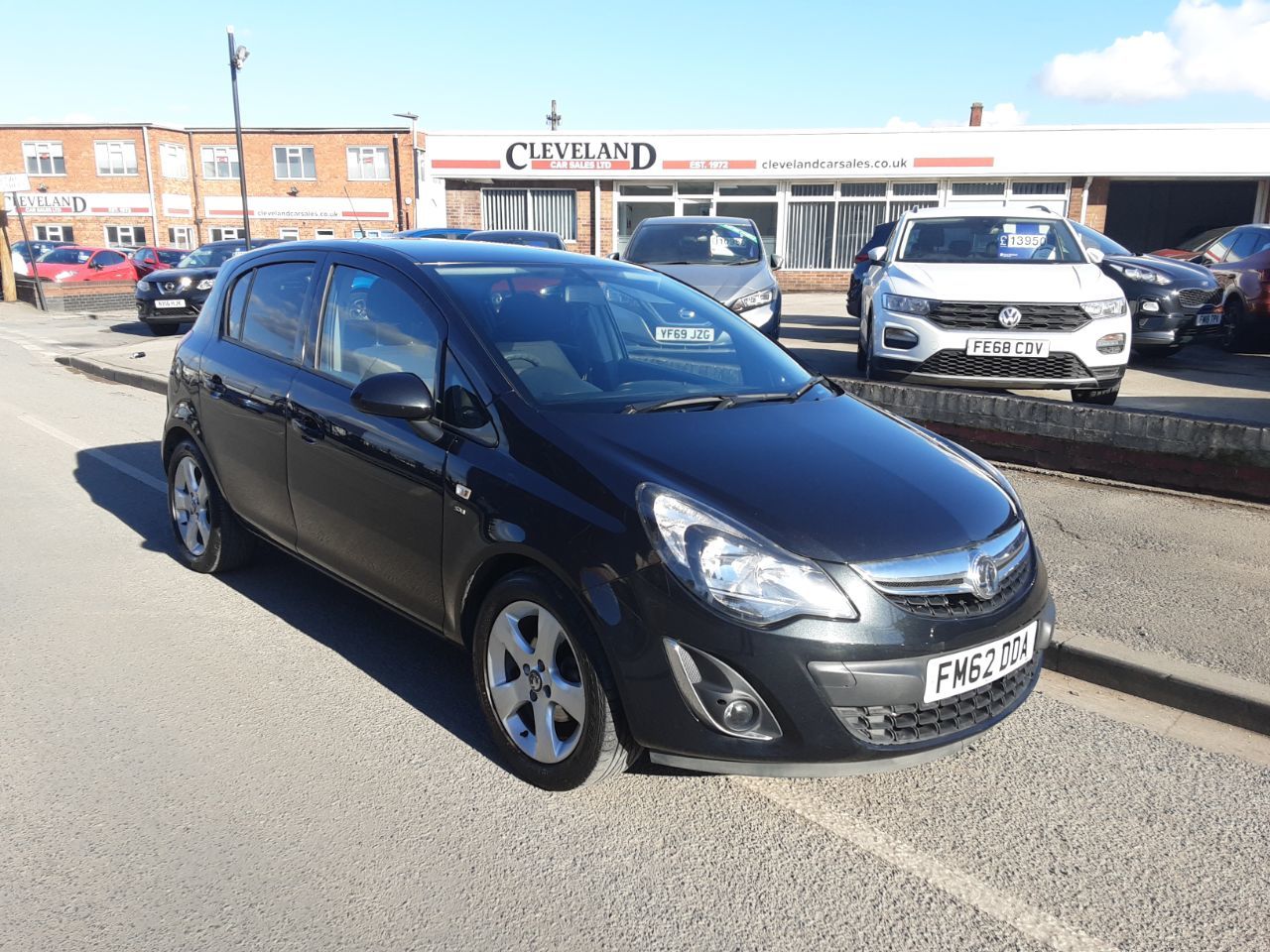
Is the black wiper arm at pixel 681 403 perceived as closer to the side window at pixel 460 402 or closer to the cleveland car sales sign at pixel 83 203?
the side window at pixel 460 402

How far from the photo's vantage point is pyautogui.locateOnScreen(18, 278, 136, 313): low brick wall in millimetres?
24703

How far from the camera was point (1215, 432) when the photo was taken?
5863 mm

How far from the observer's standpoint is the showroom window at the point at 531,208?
28.5m

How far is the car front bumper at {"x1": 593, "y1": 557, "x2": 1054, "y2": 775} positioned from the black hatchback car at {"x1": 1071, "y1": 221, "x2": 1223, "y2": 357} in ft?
31.6

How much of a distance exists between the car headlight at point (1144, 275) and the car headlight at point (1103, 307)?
3.81 m

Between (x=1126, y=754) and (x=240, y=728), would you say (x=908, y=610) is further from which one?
(x=240, y=728)

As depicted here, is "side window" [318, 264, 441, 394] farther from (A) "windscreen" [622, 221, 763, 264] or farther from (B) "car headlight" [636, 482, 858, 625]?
(A) "windscreen" [622, 221, 763, 264]

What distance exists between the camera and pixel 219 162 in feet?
161

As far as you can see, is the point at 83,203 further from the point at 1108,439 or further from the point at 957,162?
the point at 1108,439

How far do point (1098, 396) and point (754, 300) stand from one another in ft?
11.3

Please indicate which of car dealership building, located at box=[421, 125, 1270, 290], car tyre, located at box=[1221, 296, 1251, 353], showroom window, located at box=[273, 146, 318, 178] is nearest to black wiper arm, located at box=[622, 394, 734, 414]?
car tyre, located at box=[1221, 296, 1251, 353]

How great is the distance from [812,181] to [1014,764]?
26.0 metres

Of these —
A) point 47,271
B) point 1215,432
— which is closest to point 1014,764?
point 1215,432

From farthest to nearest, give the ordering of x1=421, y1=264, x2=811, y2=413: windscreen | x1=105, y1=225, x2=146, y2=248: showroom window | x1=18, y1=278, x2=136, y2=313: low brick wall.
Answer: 1. x1=105, y1=225, x2=146, y2=248: showroom window
2. x1=18, y1=278, x2=136, y2=313: low brick wall
3. x1=421, y1=264, x2=811, y2=413: windscreen
